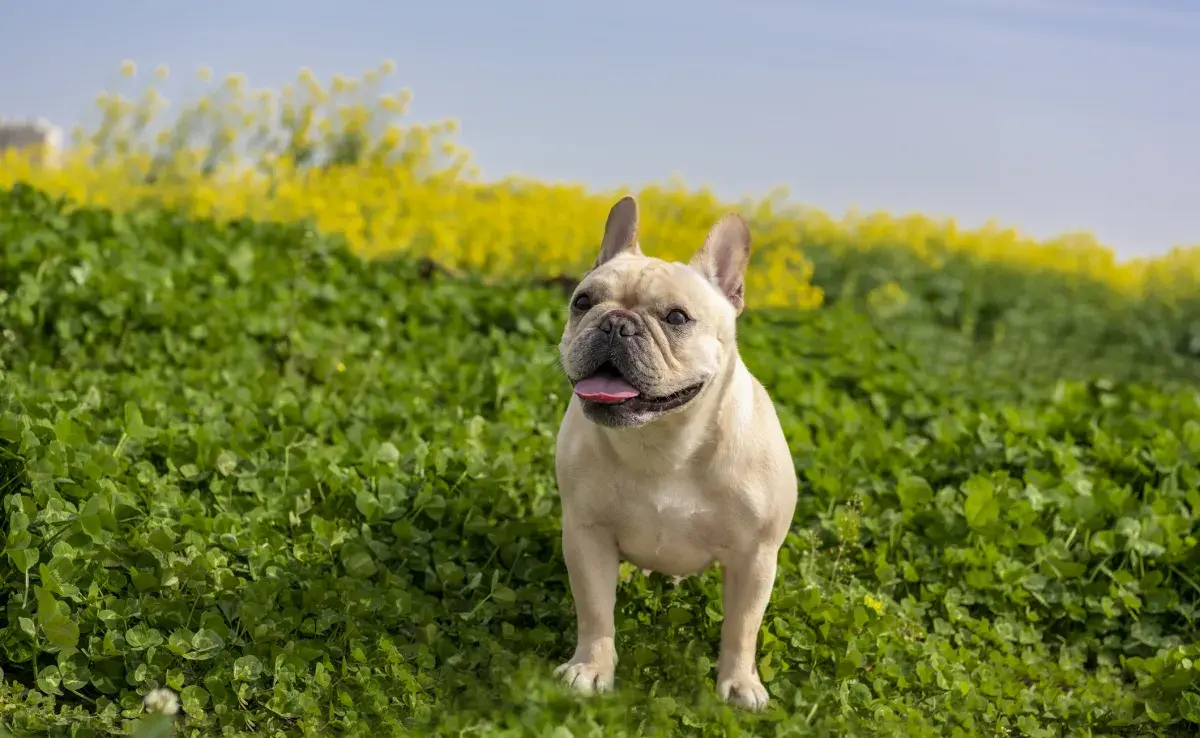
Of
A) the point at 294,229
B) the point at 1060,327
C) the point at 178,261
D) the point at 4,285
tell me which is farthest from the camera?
the point at 1060,327

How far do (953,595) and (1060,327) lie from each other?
8.90m

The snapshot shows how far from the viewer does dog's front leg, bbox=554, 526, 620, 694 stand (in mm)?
3797

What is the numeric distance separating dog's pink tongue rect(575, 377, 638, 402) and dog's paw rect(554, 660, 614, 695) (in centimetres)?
91

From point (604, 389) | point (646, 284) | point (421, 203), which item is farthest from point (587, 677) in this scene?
point (421, 203)

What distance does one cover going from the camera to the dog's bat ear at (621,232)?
386 cm

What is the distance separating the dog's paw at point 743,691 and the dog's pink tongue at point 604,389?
1.06 m

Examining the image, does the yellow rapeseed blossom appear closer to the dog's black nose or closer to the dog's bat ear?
the dog's bat ear

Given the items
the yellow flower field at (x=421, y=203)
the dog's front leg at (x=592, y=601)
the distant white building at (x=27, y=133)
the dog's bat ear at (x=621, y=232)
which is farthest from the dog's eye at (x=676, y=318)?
the distant white building at (x=27, y=133)

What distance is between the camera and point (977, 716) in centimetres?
438

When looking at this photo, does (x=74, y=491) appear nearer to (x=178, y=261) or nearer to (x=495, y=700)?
(x=495, y=700)

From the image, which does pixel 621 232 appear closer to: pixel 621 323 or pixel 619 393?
pixel 621 323

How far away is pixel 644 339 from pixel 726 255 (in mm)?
534

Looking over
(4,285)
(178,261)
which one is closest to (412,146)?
(178,261)

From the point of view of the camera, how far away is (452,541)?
15.9 ft
